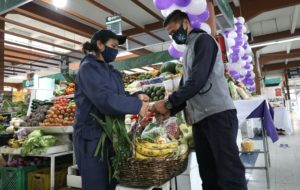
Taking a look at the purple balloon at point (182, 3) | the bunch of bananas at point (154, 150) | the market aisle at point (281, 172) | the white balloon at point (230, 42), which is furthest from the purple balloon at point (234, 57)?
the bunch of bananas at point (154, 150)

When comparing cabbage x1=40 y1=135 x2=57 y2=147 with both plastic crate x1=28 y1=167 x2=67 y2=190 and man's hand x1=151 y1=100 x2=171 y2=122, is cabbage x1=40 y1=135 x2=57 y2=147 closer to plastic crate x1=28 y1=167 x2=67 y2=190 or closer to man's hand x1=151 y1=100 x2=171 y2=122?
plastic crate x1=28 y1=167 x2=67 y2=190

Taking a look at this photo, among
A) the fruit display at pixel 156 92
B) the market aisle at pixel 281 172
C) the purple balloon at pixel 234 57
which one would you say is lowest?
the market aisle at pixel 281 172

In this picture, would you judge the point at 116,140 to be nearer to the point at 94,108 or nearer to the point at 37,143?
the point at 94,108

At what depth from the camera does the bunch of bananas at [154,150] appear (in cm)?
145

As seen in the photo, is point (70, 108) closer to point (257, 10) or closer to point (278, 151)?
point (278, 151)

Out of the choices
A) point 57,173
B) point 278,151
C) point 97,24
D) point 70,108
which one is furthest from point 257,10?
point 57,173

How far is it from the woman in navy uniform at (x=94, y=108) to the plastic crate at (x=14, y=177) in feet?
6.50

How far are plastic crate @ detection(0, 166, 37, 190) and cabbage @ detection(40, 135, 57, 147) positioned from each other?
0.52 metres

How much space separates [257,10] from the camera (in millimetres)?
6855

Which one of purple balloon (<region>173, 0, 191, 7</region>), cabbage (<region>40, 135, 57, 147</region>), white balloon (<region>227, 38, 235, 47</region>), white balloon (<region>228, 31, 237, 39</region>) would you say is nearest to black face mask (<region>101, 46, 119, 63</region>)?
cabbage (<region>40, 135, 57, 147</region>)

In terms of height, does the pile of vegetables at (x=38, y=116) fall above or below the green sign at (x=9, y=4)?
below

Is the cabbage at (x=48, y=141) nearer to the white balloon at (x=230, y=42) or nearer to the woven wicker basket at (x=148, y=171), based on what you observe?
the woven wicker basket at (x=148, y=171)

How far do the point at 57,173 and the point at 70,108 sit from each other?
83 cm

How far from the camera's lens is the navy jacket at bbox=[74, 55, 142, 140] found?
1448 millimetres
